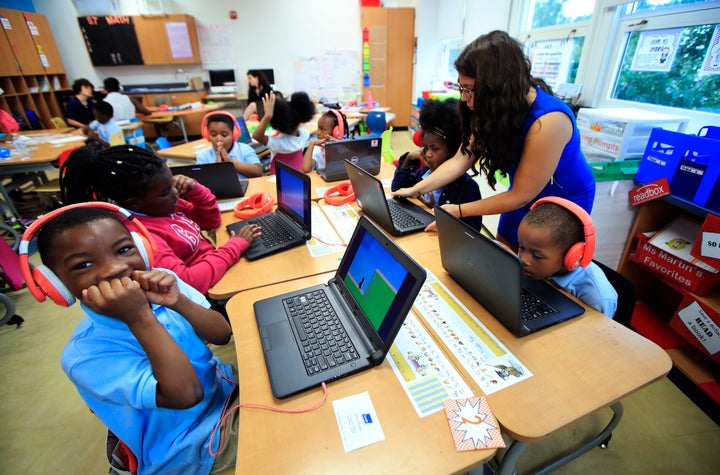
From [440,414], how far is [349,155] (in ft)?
5.93

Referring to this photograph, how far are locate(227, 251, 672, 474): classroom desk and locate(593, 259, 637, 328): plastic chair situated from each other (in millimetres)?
239

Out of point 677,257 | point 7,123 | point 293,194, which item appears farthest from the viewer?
point 7,123

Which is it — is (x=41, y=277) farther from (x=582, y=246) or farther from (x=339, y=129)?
(x=339, y=129)

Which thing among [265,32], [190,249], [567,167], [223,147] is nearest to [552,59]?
[567,167]

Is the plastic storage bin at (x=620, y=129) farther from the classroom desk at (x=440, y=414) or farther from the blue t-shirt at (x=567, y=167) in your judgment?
the classroom desk at (x=440, y=414)

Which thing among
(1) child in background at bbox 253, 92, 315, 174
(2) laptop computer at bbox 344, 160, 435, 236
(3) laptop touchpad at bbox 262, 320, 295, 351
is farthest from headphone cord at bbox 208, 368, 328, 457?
(1) child in background at bbox 253, 92, 315, 174

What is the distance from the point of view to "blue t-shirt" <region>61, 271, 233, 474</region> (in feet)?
2.47

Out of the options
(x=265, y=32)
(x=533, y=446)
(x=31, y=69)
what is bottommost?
(x=533, y=446)

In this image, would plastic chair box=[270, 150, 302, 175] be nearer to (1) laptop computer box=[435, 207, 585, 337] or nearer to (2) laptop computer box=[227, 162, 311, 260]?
(2) laptop computer box=[227, 162, 311, 260]

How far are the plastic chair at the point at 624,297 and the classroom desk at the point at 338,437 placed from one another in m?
0.83

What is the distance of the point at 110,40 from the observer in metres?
6.11

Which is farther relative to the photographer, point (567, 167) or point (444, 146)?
point (444, 146)

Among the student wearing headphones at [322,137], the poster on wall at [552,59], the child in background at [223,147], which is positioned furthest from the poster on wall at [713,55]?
the child in background at [223,147]

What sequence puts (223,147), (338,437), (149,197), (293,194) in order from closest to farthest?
(338,437) → (149,197) → (293,194) → (223,147)
